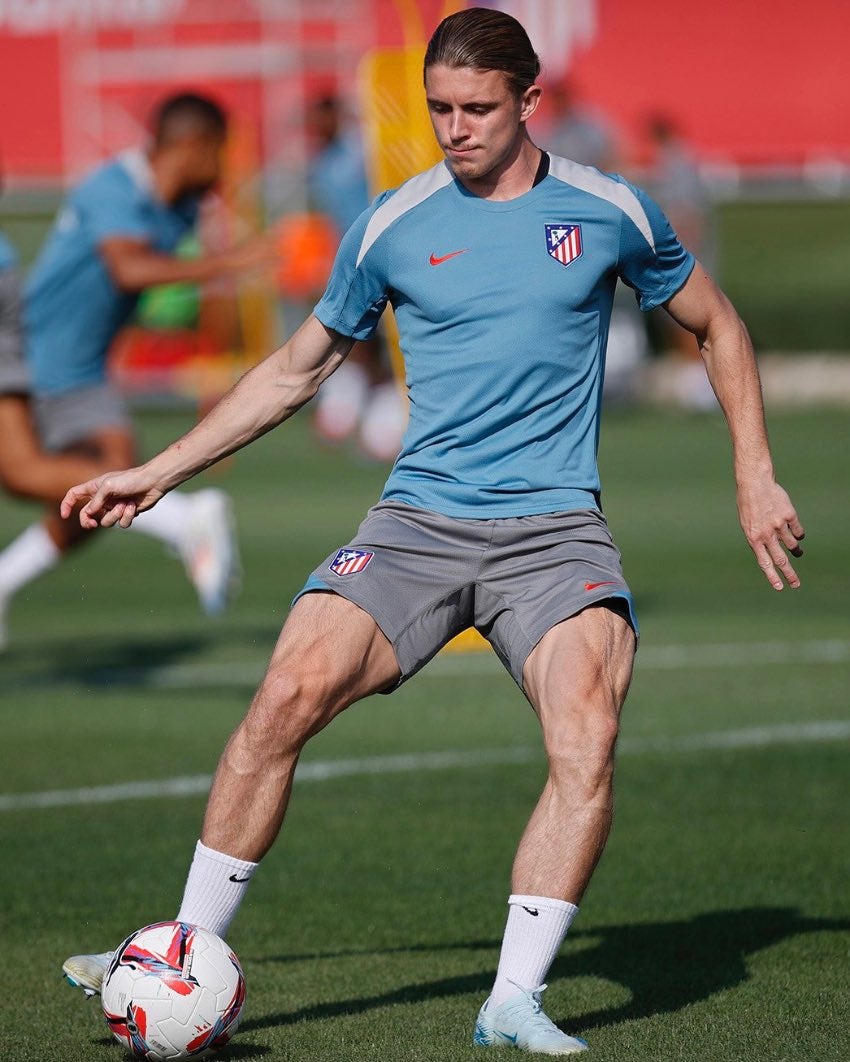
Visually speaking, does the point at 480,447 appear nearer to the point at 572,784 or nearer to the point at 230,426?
the point at 230,426

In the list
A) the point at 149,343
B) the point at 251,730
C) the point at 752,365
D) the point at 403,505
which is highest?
the point at 752,365

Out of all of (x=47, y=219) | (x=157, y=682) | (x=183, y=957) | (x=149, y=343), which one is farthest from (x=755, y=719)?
(x=47, y=219)

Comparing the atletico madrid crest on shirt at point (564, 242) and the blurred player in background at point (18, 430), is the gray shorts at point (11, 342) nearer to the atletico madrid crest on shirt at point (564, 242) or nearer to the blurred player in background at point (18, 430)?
the blurred player in background at point (18, 430)

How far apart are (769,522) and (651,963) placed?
4.57 ft

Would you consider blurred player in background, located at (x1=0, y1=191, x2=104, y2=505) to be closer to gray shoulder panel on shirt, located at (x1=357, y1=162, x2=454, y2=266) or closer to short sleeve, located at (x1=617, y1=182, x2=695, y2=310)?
gray shoulder panel on shirt, located at (x1=357, y1=162, x2=454, y2=266)

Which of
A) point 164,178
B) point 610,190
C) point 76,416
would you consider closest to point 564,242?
point 610,190

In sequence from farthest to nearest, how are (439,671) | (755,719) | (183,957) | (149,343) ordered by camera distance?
(149,343)
(439,671)
(755,719)
(183,957)

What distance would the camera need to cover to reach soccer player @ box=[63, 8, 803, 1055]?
4898 millimetres

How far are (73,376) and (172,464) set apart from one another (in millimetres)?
6072

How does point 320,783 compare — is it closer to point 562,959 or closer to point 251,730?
point 562,959

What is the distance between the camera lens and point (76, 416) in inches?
436

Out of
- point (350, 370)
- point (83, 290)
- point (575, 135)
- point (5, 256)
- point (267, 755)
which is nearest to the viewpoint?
point (267, 755)

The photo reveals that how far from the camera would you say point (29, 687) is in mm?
10156

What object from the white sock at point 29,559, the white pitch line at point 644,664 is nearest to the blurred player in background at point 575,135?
the white pitch line at point 644,664
